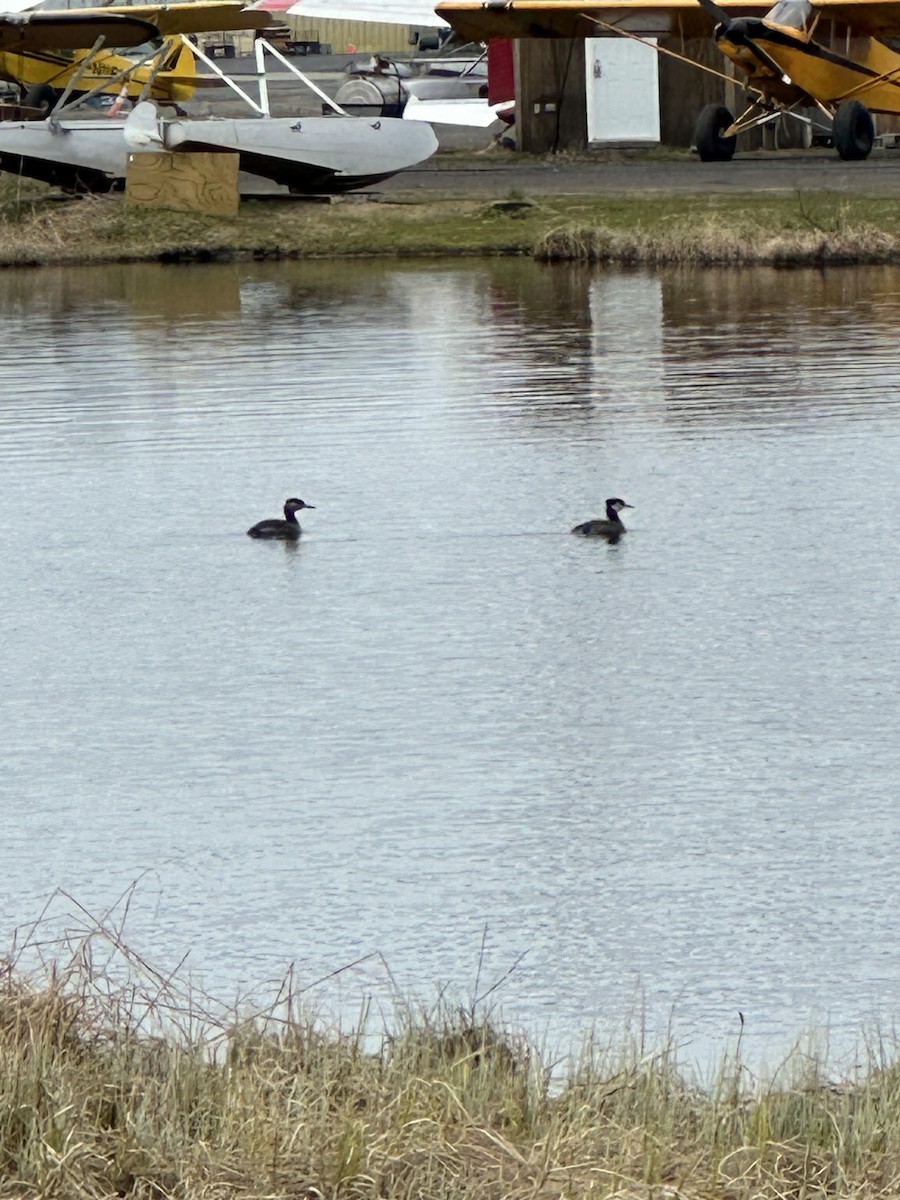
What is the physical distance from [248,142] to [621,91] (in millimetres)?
8177

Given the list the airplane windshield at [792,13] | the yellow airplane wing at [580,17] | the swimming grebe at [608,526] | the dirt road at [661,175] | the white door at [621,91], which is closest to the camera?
the swimming grebe at [608,526]

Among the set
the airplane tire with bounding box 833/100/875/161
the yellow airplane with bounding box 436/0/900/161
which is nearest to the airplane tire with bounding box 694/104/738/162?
the yellow airplane with bounding box 436/0/900/161

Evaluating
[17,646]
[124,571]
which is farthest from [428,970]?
[124,571]

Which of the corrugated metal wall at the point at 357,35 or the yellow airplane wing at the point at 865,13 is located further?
the corrugated metal wall at the point at 357,35

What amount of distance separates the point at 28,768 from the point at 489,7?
25719 millimetres

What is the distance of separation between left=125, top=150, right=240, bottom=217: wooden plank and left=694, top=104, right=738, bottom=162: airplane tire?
7220 millimetres

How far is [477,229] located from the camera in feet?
103

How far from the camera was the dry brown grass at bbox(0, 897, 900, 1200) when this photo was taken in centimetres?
A: 567

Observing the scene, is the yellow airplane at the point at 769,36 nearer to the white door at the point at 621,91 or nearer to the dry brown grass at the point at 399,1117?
the white door at the point at 621,91

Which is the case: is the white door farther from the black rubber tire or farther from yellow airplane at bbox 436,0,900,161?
the black rubber tire

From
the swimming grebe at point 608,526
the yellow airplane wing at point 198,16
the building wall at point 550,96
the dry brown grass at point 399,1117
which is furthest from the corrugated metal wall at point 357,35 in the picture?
the dry brown grass at point 399,1117

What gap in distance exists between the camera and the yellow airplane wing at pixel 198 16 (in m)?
32.7

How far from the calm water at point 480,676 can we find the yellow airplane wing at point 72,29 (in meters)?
9.97

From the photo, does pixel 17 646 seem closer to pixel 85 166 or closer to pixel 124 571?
pixel 124 571
